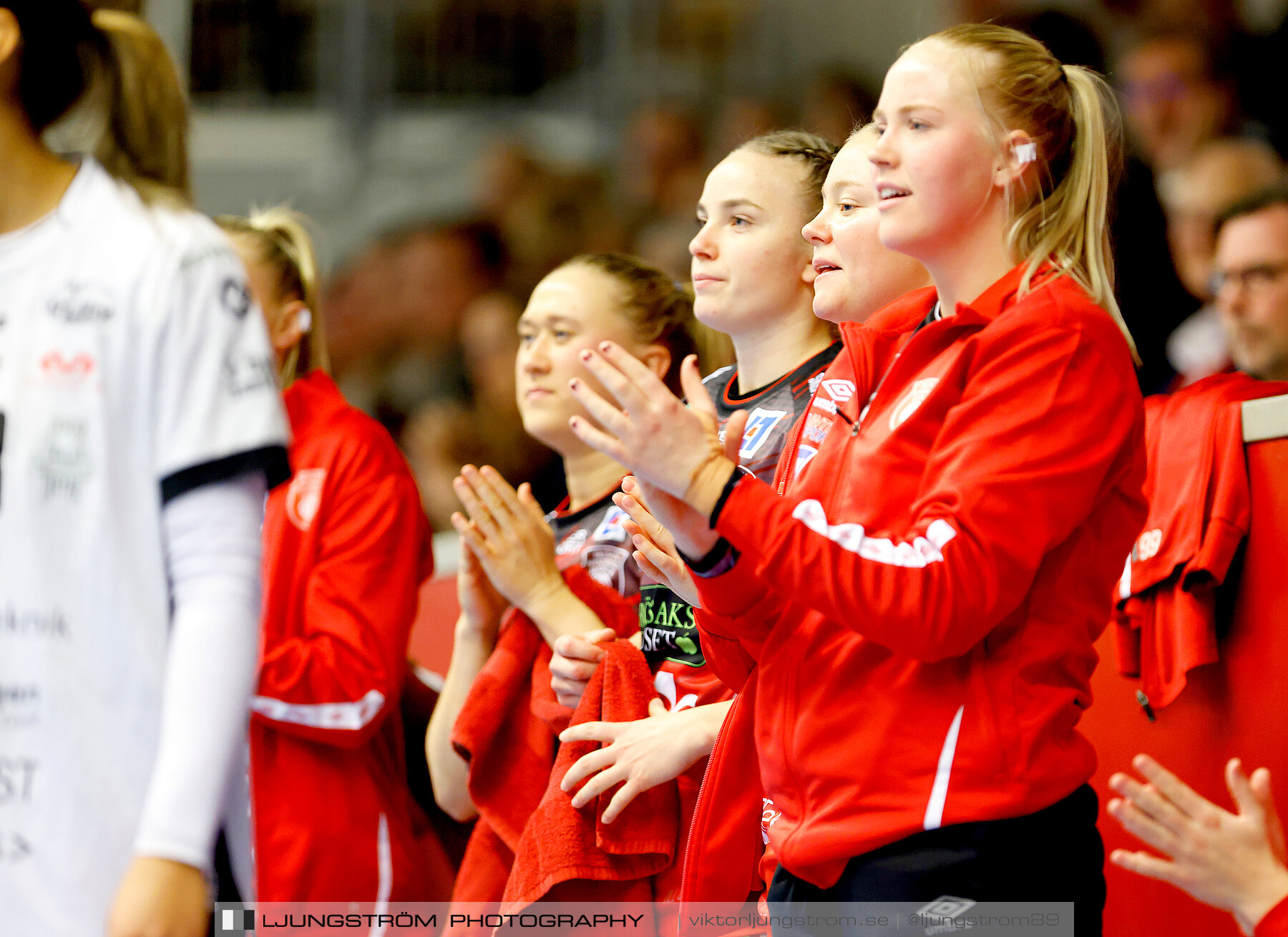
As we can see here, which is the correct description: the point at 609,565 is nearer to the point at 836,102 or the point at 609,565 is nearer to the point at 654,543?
the point at 654,543

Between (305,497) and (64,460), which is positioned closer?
(64,460)

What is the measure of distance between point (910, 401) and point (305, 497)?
145cm

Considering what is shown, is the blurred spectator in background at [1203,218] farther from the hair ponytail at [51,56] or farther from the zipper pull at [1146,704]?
the hair ponytail at [51,56]

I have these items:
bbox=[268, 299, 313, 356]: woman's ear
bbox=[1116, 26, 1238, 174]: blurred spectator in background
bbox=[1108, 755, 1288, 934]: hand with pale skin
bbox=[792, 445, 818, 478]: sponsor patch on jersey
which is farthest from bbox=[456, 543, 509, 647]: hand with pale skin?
bbox=[1116, 26, 1238, 174]: blurred spectator in background

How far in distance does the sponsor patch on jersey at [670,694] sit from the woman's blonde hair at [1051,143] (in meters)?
0.79

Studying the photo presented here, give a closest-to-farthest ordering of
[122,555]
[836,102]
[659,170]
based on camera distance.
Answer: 1. [122,555]
2. [836,102]
3. [659,170]

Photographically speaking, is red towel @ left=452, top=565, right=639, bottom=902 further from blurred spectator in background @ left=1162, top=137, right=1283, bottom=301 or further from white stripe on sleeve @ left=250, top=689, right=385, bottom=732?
blurred spectator in background @ left=1162, top=137, right=1283, bottom=301

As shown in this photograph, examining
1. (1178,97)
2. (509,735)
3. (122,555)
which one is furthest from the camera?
(1178,97)

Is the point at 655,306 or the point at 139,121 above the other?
the point at 139,121

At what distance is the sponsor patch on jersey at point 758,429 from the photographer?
6.52 ft

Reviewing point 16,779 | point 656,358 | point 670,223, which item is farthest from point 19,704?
point 670,223

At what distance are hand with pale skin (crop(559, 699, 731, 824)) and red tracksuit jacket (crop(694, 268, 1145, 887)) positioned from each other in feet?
1.30

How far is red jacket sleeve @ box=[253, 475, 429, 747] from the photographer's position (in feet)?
7.93

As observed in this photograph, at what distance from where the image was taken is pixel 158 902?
121 cm
